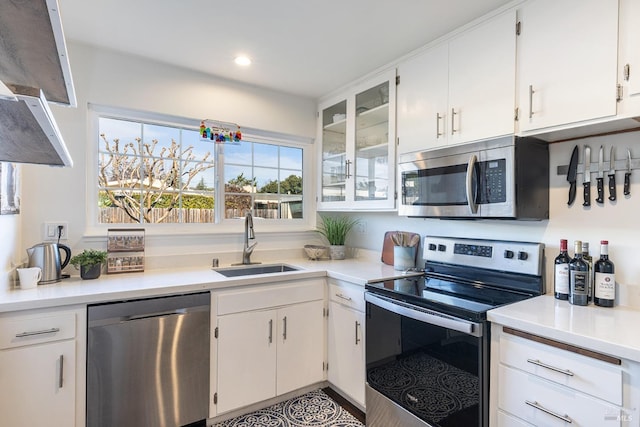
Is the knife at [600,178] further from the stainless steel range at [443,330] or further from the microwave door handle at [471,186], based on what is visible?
the microwave door handle at [471,186]

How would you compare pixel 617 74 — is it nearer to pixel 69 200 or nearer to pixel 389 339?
pixel 389 339

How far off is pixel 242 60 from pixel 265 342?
6.27 ft

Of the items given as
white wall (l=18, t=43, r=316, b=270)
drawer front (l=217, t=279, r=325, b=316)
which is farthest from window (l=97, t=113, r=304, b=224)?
drawer front (l=217, t=279, r=325, b=316)

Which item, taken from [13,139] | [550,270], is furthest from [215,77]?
[550,270]


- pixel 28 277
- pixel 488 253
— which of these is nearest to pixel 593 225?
pixel 488 253

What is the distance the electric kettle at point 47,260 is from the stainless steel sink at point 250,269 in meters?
0.91

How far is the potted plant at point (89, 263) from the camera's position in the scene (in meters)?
2.00

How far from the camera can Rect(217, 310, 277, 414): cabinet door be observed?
2006 millimetres

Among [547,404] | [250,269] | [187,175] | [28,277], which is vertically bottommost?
[547,404]

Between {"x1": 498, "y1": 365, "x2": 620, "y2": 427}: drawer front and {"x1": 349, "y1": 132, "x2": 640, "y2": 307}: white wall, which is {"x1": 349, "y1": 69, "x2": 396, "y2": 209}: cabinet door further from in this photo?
{"x1": 498, "y1": 365, "x2": 620, "y2": 427}: drawer front

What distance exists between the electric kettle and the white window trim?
0.29 m

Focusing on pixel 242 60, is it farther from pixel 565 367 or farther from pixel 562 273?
pixel 565 367

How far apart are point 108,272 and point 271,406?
1388mm

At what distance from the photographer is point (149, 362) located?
1.79 m
